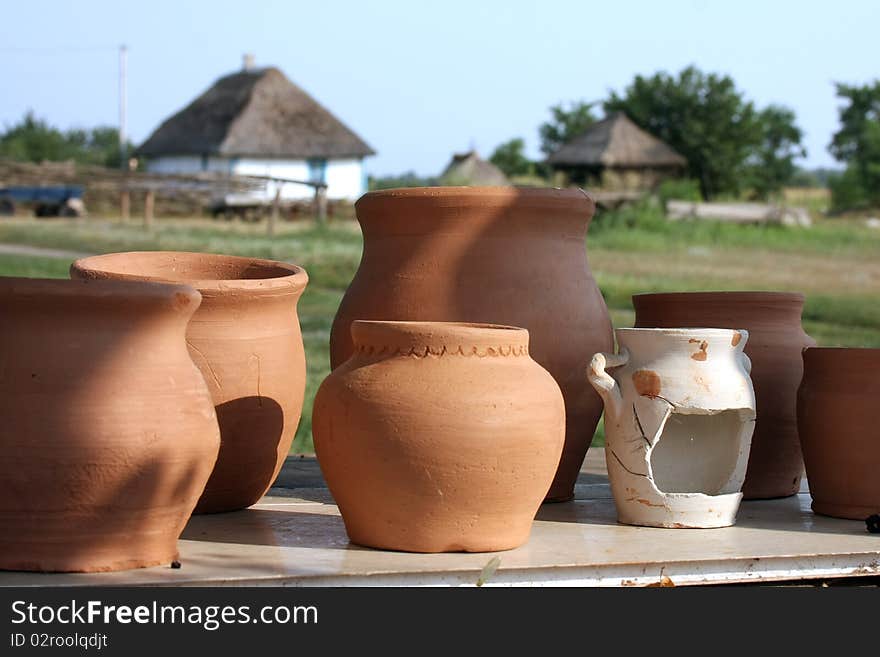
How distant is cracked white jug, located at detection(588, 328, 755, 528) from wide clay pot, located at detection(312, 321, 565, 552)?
1.47 ft

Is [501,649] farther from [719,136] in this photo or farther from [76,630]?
[719,136]

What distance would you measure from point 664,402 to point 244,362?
1132mm

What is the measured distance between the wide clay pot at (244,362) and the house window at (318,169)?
1223 inches

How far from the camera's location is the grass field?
1172 centimetres

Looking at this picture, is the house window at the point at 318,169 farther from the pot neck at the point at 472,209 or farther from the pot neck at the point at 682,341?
the pot neck at the point at 682,341

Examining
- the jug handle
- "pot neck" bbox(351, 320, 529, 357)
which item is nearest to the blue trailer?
the jug handle

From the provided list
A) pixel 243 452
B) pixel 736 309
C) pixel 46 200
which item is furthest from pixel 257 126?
pixel 243 452

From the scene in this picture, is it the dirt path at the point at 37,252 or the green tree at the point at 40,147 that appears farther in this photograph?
the green tree at the point at 40,147

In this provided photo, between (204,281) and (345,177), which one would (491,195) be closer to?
(204,281)

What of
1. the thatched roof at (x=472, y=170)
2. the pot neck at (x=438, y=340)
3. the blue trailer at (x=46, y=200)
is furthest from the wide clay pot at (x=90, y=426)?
the thatched roof at (x=472, y=170)

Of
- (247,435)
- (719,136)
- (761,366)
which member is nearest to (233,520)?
(247,435)

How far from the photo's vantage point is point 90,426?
2.54 m

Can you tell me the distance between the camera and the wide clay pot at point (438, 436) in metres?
2.76

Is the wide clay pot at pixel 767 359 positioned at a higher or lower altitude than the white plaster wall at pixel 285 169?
higher
